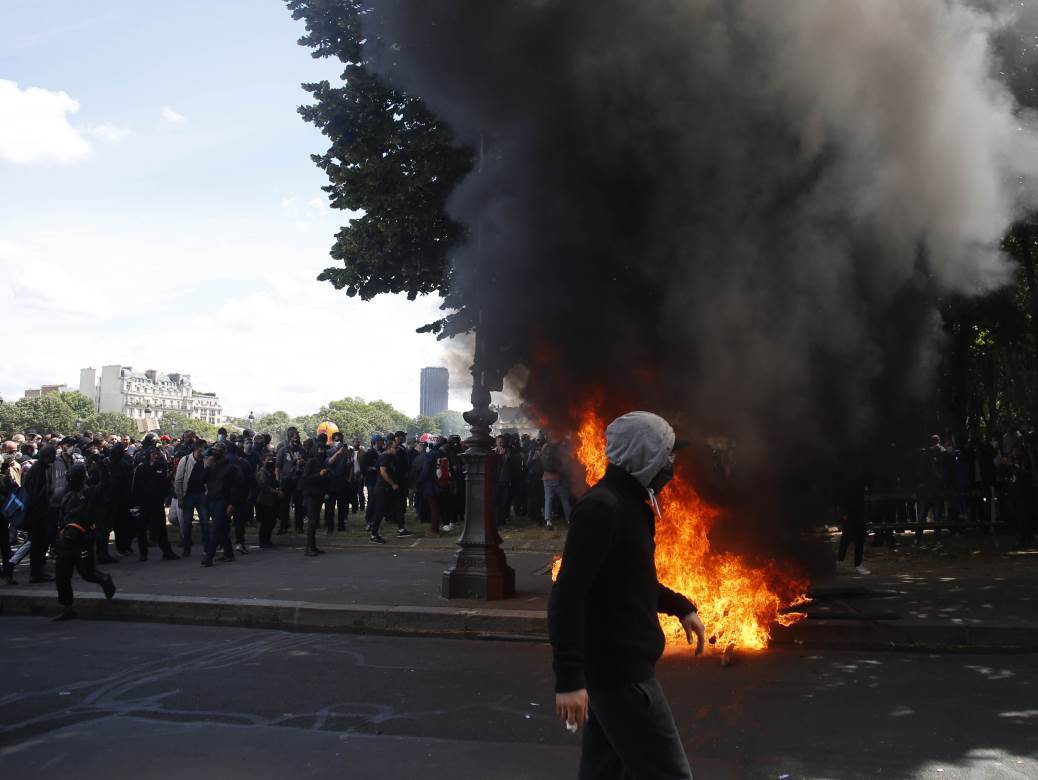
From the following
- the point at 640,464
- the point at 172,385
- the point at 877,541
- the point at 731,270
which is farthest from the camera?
the point at 172,385

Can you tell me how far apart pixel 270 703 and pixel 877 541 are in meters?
9.60

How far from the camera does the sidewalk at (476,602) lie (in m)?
6.45

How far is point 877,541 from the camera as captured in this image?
1166 cm

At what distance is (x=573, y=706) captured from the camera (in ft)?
7.30

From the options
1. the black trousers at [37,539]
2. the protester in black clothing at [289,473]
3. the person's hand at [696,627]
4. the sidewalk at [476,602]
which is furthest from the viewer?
the protester in black clothing at [289,473]

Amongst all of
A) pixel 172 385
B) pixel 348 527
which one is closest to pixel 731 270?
pixel 348 527

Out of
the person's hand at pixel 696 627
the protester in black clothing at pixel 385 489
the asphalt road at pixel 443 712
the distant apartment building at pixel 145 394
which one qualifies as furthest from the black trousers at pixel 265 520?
the distant apartment building at pixel 145 394

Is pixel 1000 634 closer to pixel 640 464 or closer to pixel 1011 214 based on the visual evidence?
pixel 1011 214

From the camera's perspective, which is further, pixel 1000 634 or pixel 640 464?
pixel 1000 634

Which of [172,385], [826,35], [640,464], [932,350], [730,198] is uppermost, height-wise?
[172,385]

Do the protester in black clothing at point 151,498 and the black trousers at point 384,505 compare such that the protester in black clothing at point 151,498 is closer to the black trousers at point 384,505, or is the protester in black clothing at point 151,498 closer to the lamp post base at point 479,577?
the black trousers at point 384,505

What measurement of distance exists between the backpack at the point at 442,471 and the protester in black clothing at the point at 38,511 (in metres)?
6.05

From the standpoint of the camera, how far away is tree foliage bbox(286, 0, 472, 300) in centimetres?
1030

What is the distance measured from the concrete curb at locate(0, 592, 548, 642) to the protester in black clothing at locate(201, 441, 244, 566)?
7.83 feet
